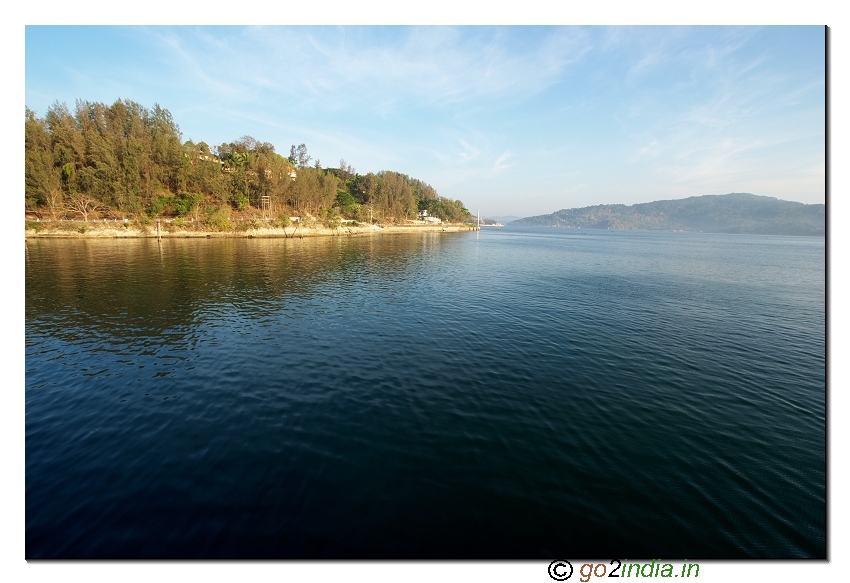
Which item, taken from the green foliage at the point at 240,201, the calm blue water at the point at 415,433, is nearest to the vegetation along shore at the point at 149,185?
the green foliage at the point at 240,201

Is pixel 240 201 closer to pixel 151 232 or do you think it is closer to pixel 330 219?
pixel 151 232

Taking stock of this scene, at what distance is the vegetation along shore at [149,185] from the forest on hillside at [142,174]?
0.95 feet

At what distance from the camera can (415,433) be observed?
49.1 feet

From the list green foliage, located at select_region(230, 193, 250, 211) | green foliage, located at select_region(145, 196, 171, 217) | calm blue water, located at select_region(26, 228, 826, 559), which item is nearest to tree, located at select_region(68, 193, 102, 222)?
green foliage, located at select_region(145, 196, 171, 217)

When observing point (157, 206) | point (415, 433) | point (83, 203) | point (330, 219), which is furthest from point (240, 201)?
point (415, 433)

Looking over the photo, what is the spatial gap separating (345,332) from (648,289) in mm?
45604

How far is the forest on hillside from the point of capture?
9606 centimetres

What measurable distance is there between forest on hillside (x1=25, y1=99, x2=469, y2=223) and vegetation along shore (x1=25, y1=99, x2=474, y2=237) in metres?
0.29

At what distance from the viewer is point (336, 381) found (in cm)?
1945

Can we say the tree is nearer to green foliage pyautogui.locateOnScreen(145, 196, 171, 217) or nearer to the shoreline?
the shoreline

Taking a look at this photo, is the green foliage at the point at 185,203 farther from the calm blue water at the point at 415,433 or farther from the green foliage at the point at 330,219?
the calm blue water at the point at 415,433

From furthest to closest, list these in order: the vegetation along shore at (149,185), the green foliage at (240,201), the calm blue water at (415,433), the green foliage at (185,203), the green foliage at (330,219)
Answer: the green foliage at (330,219) < the green foliage at (240,201) < the green foliage at (185,203) < the vegetation along shore at (149,185) < the calm blue water at (415,433)

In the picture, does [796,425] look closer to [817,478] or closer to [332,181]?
[817,478]

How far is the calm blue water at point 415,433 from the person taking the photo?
33.8ft
